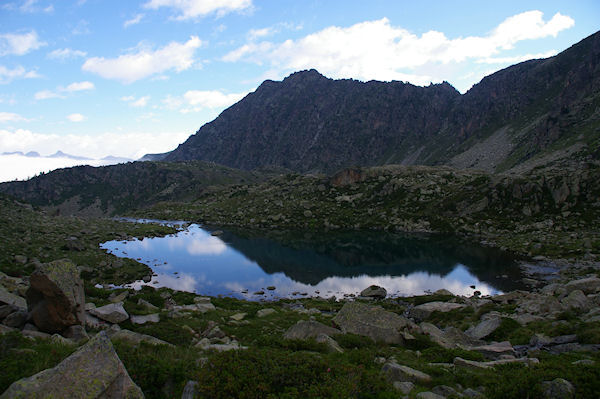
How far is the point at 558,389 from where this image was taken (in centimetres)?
975

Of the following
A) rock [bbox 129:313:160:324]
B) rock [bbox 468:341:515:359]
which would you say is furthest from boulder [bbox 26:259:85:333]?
rock [bbox 468:341:515:359]

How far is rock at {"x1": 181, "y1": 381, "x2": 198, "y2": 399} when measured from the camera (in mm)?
9020

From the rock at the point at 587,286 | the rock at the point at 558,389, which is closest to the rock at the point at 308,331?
the rock at the point at 558,389

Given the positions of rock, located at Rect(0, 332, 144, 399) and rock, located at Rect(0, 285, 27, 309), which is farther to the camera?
rock, located at Rect(0, 285, 27, 309)

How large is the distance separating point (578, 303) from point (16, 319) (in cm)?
3388

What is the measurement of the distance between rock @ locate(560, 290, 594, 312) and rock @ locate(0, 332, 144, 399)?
27.1 m

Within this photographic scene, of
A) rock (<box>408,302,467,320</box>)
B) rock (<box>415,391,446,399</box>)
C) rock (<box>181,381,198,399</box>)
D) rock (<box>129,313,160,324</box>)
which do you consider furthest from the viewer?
rock (<box>408,302,467,320</box>)

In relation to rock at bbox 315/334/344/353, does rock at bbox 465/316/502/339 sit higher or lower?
lower

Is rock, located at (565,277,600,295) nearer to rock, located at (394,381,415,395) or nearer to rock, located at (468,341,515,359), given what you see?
rock, located at (468,341,515,359)

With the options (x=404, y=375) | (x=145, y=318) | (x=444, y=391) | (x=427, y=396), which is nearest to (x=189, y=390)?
(x=427, y=396)

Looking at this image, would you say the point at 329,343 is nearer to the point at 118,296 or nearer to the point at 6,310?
the point at 6,310

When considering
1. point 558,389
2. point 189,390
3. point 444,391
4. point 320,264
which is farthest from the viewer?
point 320,264

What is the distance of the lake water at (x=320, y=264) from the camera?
151 feet

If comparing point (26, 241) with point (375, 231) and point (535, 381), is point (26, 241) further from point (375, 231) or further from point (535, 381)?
point (375, 231)
